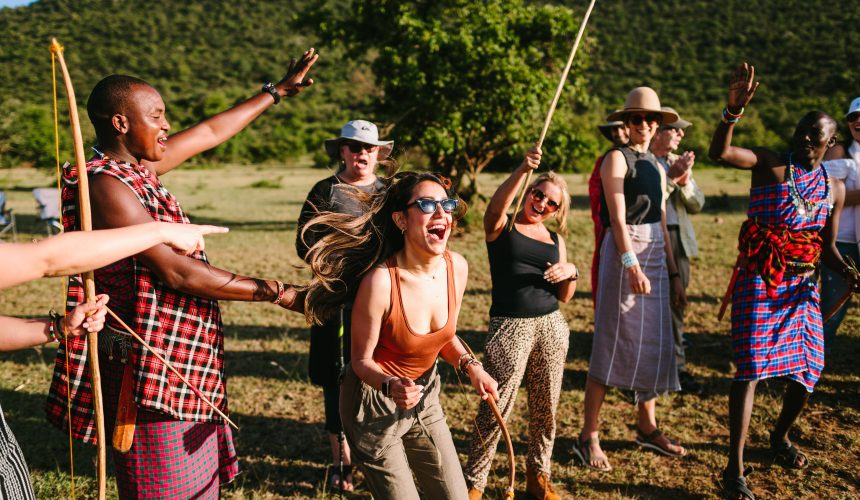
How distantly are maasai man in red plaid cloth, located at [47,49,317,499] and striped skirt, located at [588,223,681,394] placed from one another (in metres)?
2.51

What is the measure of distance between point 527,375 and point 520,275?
0.69 metres

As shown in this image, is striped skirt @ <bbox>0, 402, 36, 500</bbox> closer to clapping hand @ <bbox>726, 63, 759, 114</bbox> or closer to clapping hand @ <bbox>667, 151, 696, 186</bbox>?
clapping hand @ <bbox>726, 63, 759, 114</bbox>

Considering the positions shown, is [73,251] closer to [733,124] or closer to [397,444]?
[397,444]

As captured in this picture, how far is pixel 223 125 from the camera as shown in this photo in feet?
9.48

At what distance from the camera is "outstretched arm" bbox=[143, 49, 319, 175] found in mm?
2689

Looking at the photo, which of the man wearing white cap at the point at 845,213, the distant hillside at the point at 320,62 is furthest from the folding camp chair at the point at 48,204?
the man wearing white cap at the point at 845,213

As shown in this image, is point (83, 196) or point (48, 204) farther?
point (48, 204)

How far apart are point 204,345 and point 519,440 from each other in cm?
298

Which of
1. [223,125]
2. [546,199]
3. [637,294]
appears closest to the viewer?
[223,125]

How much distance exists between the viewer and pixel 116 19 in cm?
7500

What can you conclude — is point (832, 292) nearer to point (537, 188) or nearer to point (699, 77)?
point (537, 188)

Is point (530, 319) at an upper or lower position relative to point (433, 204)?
lower

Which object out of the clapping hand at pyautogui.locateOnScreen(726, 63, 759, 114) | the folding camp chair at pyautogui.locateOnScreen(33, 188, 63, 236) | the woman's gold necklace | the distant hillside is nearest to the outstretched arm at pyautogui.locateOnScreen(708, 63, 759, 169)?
the clapping hand at pyautogui.locateOnScreen(726, 63, 759, 114)

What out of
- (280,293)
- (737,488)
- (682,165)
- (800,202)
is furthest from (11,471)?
(682,165)
